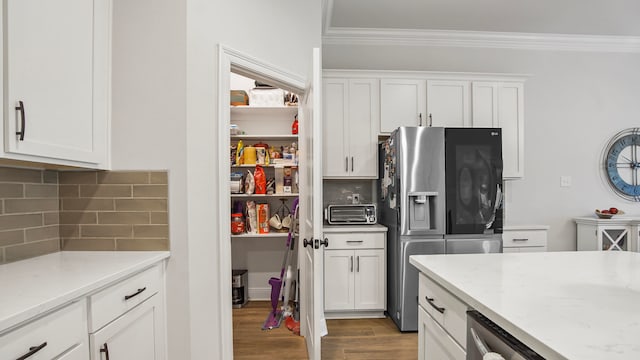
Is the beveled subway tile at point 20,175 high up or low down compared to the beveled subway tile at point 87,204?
up

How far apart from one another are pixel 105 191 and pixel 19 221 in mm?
338

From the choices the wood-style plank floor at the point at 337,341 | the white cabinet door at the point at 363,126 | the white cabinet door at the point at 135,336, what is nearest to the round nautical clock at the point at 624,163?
the white cabinet door at the point at 363,126

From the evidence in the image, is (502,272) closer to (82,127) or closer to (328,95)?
(82,127)

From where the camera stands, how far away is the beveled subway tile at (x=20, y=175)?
4.37 ft

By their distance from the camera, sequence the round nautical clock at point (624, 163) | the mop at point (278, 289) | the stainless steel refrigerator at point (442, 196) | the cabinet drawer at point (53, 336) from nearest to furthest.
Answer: the cabinet drawer at point (53, 336) < the stainless steel refrigerator at point (442, 196) < the mop at point (278, 289) < the round nautical clock at point (624, 163)

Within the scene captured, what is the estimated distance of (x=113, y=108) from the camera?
159cm

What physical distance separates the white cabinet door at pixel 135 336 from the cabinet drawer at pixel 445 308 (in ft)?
3.85

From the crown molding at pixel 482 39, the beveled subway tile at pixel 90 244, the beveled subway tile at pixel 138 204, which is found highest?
the crown molding at pixel 482 39

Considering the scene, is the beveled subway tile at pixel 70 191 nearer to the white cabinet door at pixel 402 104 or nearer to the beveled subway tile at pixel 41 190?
the beveled subway tile at pixel 41 190

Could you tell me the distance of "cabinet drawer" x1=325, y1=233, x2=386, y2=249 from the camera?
2896mm

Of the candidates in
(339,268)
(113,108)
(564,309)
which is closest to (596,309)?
(564,309)

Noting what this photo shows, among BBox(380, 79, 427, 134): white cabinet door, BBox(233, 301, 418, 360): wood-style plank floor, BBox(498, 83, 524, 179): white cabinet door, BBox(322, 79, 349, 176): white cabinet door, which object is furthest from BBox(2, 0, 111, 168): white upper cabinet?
BBox(498, 83, 524, 179): white cabinet door

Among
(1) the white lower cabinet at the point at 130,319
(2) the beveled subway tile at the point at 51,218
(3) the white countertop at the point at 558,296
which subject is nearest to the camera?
(3) the white countertop at the point at 558,296

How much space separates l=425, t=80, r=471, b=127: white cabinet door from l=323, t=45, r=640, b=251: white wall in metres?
0.57
